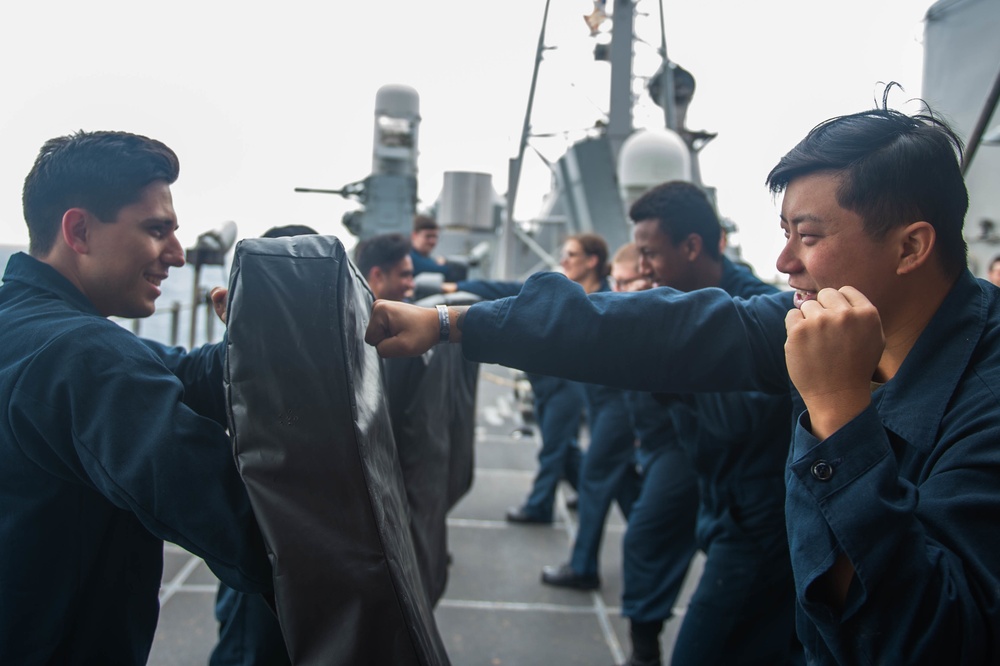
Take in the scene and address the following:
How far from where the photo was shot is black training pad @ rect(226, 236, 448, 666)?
1.07 m

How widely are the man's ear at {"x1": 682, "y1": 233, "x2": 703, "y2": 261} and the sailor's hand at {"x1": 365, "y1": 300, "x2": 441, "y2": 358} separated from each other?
158cm

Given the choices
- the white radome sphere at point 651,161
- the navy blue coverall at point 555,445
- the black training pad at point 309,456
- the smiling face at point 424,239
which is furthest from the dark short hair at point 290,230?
the smiling face at point 424,239

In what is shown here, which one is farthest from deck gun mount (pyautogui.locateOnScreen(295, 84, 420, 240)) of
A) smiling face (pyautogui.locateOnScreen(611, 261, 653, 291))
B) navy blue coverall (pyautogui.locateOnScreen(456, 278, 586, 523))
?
smiling face (pyautogui.locateOnScreen(611, 261, 653, 291))

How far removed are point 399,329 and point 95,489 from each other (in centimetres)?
62

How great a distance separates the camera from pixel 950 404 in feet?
3.60

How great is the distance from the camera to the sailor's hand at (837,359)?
100cm

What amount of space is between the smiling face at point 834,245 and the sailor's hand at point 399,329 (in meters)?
0.71

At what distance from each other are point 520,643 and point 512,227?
816cm

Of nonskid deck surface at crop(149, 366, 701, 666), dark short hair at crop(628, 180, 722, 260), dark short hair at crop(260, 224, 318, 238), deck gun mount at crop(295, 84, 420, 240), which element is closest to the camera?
dark short hair at crop(260, 224, 318, 238)

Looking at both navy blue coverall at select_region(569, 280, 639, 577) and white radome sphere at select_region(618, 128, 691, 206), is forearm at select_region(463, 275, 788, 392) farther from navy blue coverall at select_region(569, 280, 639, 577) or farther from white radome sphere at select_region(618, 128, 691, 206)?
white radome sphere at select_region(618, 128, 691, 206)

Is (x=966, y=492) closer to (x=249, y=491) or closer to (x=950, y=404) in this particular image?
(x=950, y=404)

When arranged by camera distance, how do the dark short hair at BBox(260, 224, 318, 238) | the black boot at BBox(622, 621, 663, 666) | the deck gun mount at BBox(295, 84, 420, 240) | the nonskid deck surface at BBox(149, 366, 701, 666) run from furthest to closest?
the deck gun mount at BBox(295, 84, 420, 240) → the nonskid deck surface at BBox(149, 366, 701, 666) → the black boot at BBox(622, 621, 663, 666) → the dark short hair at BBox(260, 224, 318, 238)

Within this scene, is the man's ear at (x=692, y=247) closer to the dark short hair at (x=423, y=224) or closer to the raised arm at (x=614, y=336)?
the raised arm at (x=614, y=336)

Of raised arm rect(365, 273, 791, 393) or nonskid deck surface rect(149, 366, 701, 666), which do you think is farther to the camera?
nonskid deck surface rect(149, 366, 701, 666)
